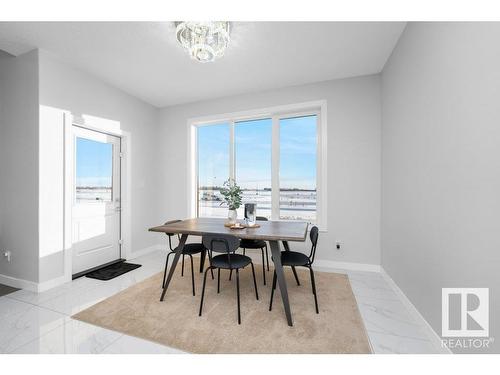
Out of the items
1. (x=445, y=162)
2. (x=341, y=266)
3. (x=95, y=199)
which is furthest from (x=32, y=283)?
(x=445, y=162)

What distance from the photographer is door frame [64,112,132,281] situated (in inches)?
110

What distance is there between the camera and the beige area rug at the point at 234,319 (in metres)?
1.67

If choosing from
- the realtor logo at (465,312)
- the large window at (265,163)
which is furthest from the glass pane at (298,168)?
the realtor logo at (465,312)

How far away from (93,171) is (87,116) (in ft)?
2.62

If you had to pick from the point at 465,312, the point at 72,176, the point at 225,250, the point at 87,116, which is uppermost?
the point at 87,116

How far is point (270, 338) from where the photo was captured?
1732mm

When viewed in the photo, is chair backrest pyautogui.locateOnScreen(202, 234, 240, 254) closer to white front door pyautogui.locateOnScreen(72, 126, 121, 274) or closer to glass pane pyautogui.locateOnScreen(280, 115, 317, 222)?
glass pane pyautogui.locateOnScreen(280, 115, 317, 222)

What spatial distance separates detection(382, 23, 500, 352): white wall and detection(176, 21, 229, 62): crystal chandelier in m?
1.74

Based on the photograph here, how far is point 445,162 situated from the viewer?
5.09 feet

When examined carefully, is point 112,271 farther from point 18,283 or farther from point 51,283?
point 18,283

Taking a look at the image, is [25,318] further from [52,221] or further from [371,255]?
[371,255]

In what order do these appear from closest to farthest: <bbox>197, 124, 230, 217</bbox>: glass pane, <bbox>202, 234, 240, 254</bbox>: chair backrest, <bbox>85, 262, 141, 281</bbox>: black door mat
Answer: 1. <bbox>202, 234, 240, 254</bbox>: chair backrest
2. <bbox>85, 262, 141, 281</bbox>: black door mat
3. <bbox>197, 124, 230, 217</bbox>: glass pane

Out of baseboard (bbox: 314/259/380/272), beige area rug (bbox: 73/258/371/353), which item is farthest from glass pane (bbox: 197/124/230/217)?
baseboard (bbox: 314/259/380/272)
